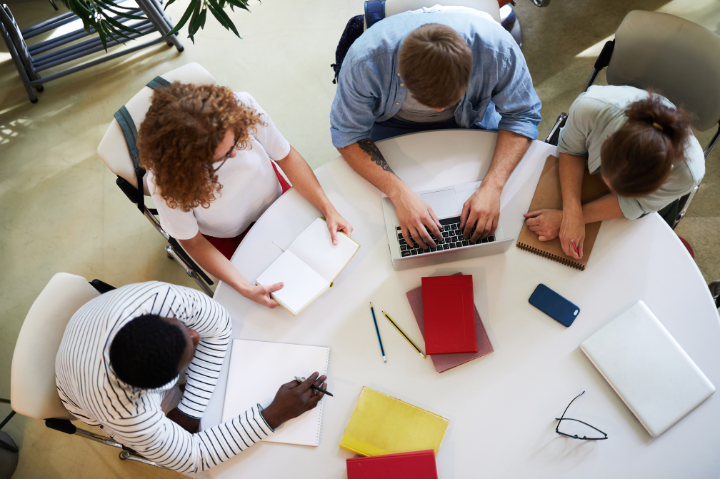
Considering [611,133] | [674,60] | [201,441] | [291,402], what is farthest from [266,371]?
[674,60]

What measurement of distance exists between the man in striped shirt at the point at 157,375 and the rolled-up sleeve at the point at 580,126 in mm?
1034

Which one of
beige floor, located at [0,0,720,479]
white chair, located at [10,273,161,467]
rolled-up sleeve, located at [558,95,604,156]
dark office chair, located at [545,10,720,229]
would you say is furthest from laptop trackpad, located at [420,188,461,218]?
beige floor, located at [0,0,720,479]

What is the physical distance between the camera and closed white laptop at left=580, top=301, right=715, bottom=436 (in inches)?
43.3

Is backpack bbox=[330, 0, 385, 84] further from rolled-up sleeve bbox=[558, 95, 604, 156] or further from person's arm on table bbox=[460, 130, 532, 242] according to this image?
rolled-up sleeve bbox=[558, 95, 604, 156]

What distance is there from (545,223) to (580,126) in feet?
1.02

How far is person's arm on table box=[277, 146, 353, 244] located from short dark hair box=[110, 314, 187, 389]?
0.52 metres

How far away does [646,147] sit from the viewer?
103 cm

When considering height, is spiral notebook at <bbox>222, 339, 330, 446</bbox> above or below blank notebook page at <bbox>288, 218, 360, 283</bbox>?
below

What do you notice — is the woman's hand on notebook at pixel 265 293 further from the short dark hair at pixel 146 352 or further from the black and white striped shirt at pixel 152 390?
the short dark hair at pixel 146 352

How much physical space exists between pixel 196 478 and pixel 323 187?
96cm

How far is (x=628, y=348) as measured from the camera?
115 centimetres

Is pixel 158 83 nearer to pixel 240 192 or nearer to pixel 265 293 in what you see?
pixel 240 192

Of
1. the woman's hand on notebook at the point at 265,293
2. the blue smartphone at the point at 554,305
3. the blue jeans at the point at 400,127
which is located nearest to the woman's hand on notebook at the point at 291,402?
the woman's hand on notebook at the point at 265,293

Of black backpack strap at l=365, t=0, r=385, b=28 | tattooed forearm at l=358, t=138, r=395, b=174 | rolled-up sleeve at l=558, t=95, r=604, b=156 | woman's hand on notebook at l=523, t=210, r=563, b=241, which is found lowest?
woman's hand on notebook at l=523, t=210, r=563, b=241
